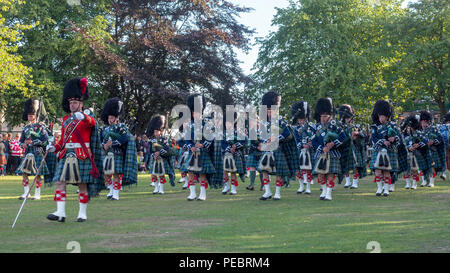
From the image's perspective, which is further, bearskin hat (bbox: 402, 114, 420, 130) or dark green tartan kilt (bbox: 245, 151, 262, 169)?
bearskin hat (bbox: 402, 114, 420, 130)

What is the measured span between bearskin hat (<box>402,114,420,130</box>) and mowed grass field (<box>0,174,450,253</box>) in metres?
2.93

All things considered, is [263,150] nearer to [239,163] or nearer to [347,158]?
[347,158]

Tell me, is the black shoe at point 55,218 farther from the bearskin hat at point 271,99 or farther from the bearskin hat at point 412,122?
the bearskin hat at point 412,122

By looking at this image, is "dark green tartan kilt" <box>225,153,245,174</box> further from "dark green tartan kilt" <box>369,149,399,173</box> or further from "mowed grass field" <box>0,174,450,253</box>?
"dark green tartan kilt" <box>369,149,399,173</box>

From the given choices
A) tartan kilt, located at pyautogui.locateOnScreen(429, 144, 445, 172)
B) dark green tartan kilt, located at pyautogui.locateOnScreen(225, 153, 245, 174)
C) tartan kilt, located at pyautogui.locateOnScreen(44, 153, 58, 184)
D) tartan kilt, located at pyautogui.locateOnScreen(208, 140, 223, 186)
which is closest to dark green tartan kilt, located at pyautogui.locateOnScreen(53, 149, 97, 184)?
tartan kilt, located at pyautogui.locateOnScreen(44, 153, 58, 184)

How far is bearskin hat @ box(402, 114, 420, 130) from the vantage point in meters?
16.6

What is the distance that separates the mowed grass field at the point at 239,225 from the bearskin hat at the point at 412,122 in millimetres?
2929

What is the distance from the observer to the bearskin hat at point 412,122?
54.4 ft

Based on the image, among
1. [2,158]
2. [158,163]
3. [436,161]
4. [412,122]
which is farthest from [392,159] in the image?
[2,158]

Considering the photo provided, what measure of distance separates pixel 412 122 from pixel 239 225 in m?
9.15

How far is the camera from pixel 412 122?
16656mm

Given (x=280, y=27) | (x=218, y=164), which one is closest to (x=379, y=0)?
(x=280, y=27)

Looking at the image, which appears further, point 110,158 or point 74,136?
point 110,158

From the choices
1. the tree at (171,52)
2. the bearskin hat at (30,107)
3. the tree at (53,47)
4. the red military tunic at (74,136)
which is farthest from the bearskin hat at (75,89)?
the tree at (171,52)
